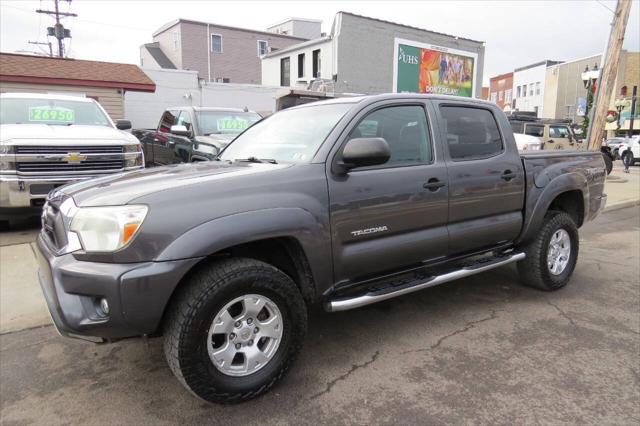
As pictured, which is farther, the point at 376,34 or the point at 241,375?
the point at 376,34

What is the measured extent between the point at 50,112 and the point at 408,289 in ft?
20.6

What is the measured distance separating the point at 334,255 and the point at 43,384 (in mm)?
→ 1984

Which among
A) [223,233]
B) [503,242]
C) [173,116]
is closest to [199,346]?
[223,233]

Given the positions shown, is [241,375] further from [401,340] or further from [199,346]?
[401,340]

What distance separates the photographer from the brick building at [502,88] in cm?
6419

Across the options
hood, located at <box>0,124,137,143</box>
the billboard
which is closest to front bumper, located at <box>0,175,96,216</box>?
hood, located at <box>0,124,137,143</box>

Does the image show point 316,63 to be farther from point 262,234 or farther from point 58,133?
point 262,234

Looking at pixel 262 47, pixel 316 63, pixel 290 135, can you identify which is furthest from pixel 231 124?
pixel 262 47

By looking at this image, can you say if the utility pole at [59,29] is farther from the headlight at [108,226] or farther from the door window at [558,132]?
the headlight at [108,226]

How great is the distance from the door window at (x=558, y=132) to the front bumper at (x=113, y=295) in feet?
55.2

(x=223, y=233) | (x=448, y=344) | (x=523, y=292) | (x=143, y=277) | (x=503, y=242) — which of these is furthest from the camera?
(x=523, y=292)

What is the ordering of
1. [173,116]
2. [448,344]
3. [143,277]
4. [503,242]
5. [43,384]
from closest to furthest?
[143,277], [43,384], [448,344], [503,242], [173,116]

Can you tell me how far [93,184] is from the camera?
2.99 metres

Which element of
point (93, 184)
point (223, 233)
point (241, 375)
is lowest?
point (241, 375)
